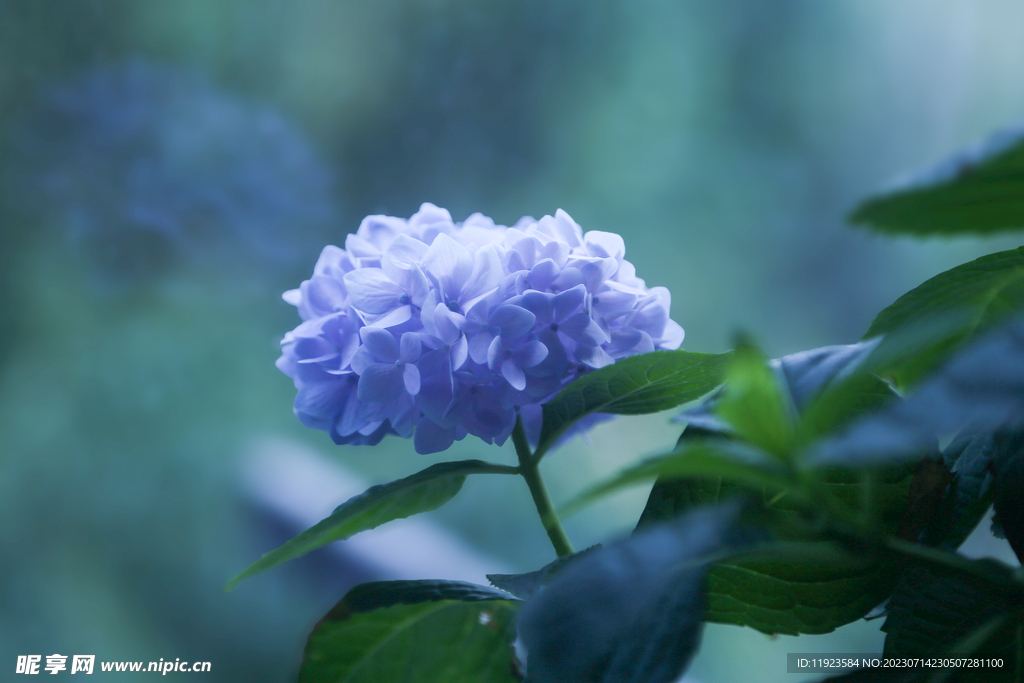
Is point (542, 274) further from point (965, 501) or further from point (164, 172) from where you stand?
point (164, 172)

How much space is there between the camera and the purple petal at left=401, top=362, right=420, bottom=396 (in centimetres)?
27

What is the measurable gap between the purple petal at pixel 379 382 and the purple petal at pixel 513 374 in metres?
0.04

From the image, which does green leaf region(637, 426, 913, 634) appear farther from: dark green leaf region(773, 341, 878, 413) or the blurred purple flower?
the blurred purple flower

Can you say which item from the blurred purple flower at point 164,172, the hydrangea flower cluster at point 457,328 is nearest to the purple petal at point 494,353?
the hydrangea flower cluster at point 457,328

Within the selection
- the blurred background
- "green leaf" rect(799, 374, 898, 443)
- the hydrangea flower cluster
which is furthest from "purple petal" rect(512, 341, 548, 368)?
the blurred background

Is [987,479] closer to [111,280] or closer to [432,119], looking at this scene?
[432,119]

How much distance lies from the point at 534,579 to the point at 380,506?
0.07m

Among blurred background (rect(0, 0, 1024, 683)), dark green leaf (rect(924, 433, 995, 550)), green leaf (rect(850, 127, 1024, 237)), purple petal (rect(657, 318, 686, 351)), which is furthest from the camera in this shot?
blurred background (rect(0, 0, 1024, 683))

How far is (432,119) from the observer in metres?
1.63

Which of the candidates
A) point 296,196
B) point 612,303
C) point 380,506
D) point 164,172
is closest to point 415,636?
point 380,506

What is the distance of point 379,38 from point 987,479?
1687 mm

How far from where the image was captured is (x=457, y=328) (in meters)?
0.27

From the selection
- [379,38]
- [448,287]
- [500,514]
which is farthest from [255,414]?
[448,287]

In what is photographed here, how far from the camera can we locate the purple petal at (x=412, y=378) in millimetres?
265
